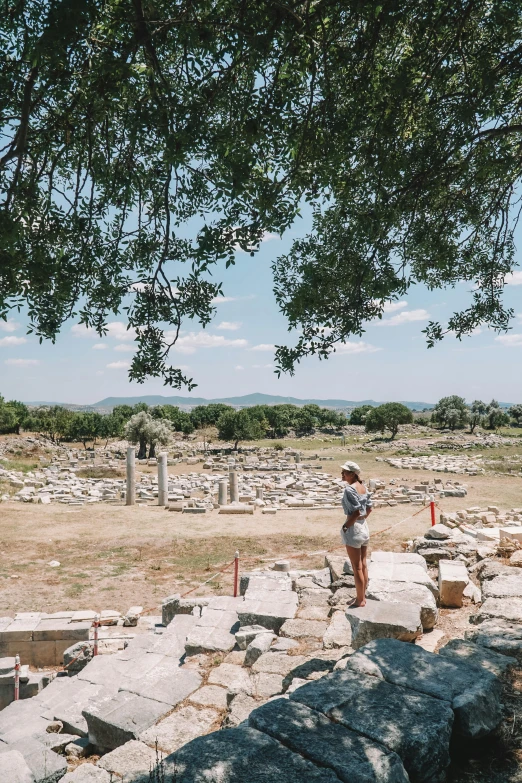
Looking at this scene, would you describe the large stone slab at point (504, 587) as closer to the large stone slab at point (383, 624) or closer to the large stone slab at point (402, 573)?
the large stone slab at point (402, 573)

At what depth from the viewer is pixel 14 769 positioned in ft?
15.7

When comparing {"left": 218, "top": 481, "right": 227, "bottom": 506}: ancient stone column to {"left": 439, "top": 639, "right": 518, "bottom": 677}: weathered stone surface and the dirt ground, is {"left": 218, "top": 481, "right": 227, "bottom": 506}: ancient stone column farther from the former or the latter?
{"left": 439, "top": 639, "right": 518, "bottom": 677}: weathered stone surface

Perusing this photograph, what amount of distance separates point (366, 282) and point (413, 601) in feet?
14.6

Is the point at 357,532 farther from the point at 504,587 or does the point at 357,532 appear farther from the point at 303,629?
the point at 504,587

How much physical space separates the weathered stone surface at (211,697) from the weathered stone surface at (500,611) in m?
3.44

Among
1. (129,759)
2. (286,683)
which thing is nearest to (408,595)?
(286,683)

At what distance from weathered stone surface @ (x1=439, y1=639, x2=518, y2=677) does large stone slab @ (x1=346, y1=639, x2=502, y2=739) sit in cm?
52

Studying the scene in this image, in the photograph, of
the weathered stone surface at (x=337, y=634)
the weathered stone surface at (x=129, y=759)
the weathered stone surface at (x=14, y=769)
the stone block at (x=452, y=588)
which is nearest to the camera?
the weathered stone surface at (x=129, y=759)

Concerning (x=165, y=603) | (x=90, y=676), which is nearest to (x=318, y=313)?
(x=90, y=676)

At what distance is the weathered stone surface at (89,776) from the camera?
4.21 meters

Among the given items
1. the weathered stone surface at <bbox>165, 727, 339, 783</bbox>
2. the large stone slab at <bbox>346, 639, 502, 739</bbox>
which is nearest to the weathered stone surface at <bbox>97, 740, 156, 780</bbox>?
the weathered stone surface at <bbox>165, 727, 339, 783</bbox>

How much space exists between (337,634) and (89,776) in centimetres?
359

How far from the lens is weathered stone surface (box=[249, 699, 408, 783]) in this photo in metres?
3.04

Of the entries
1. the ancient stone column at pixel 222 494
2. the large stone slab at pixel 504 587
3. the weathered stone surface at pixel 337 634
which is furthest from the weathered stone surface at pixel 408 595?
the ancient stone column at pixel 222 494
